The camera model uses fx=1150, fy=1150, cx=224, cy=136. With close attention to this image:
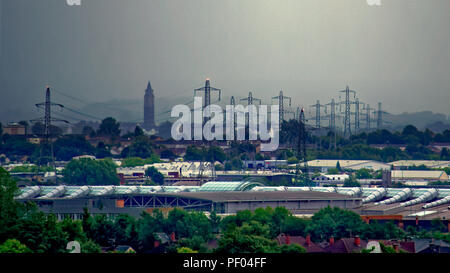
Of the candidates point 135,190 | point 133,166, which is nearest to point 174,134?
point 133,166

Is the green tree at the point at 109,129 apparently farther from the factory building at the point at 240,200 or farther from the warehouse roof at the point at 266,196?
the warehouse roof at the point at 266,196

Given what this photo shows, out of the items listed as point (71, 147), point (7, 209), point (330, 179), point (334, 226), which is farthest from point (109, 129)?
point (7, 209)

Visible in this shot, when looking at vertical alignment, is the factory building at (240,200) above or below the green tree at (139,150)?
below

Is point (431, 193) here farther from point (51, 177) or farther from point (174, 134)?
point (174, 134)

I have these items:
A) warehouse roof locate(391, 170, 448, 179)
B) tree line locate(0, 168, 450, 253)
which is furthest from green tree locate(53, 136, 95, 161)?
tree line locate(0, 168, 450, 253)

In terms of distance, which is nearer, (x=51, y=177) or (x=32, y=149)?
(x=51, y=177)

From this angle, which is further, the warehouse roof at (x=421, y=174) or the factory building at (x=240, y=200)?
the warehouse roof at (x=421, y=174)

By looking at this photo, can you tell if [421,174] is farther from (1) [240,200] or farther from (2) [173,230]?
(2) [173,230]

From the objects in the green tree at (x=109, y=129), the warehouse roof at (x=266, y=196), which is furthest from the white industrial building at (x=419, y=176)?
the green tree at (x=109, y=129)
